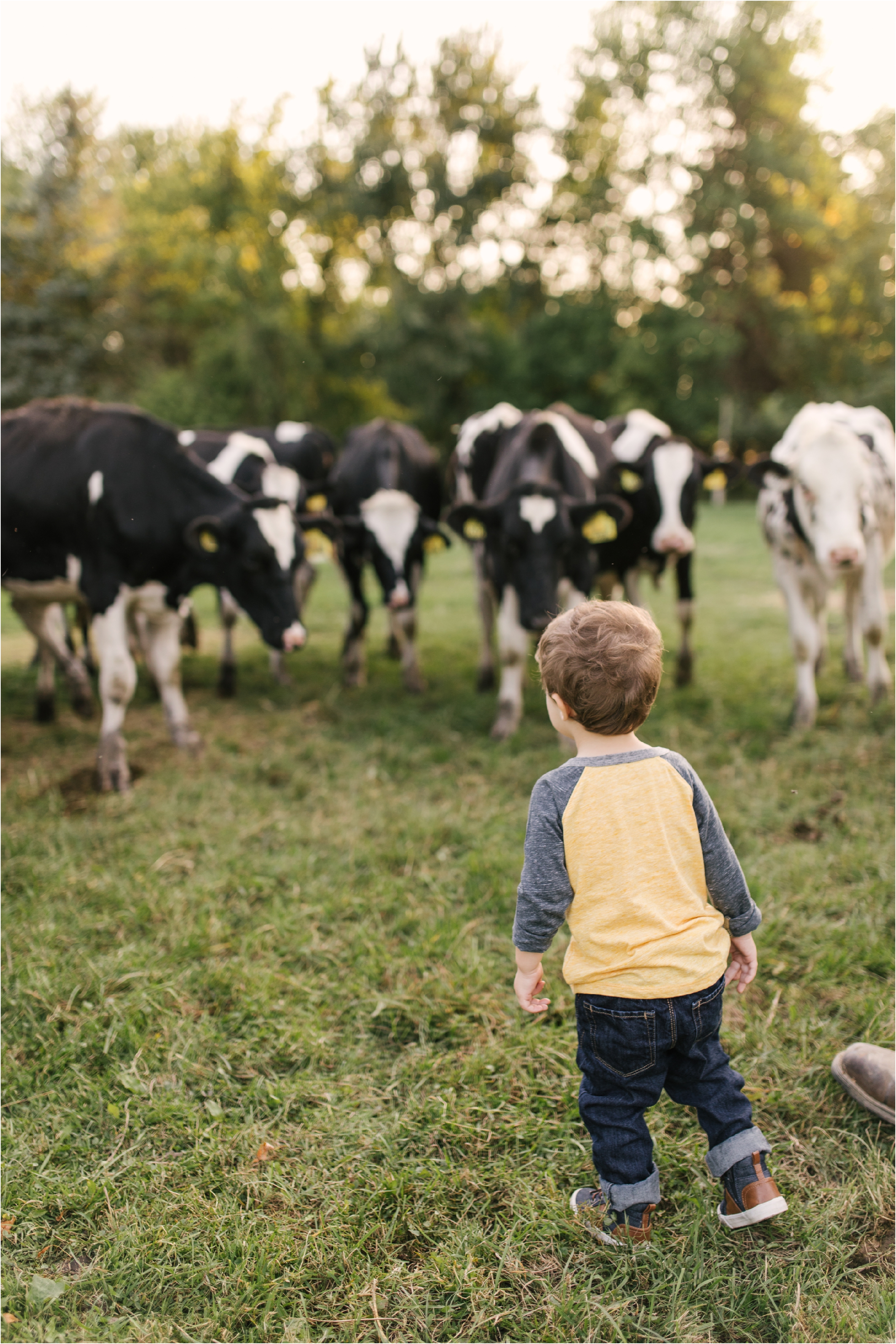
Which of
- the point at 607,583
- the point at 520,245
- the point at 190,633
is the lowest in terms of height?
the point at 190,633

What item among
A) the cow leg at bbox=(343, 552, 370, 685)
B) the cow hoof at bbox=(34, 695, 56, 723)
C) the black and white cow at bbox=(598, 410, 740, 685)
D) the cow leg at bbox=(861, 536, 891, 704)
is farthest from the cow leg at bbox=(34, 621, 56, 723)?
the cow leg at bbox=(861, 536, 891, 704)

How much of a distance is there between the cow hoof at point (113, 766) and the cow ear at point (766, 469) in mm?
4108

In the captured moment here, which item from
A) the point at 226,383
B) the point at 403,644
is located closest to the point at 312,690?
the point at 403,644

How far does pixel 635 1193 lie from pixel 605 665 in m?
1.21

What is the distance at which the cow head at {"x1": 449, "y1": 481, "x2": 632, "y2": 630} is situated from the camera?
17.1ft

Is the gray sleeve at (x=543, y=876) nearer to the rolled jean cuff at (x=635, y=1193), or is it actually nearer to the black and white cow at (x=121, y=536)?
the rolled jean cuff at (x=635, y=1193)

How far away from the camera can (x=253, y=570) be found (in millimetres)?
5230

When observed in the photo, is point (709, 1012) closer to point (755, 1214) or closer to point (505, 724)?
point (755, 1214)

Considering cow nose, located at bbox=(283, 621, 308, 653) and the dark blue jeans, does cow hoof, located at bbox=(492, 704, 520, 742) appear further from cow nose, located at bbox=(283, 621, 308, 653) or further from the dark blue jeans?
the dark blue jeans

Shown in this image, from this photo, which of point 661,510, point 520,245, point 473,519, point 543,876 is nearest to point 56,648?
point 473,519

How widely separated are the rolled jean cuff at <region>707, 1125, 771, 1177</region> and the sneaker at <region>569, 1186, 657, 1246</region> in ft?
0.59

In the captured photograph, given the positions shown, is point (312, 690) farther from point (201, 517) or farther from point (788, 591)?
point (788, 591)

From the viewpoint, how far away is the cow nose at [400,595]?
620 cm


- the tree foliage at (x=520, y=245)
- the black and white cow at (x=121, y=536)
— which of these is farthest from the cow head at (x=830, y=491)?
the tree foliage at (x=520, y=245)
